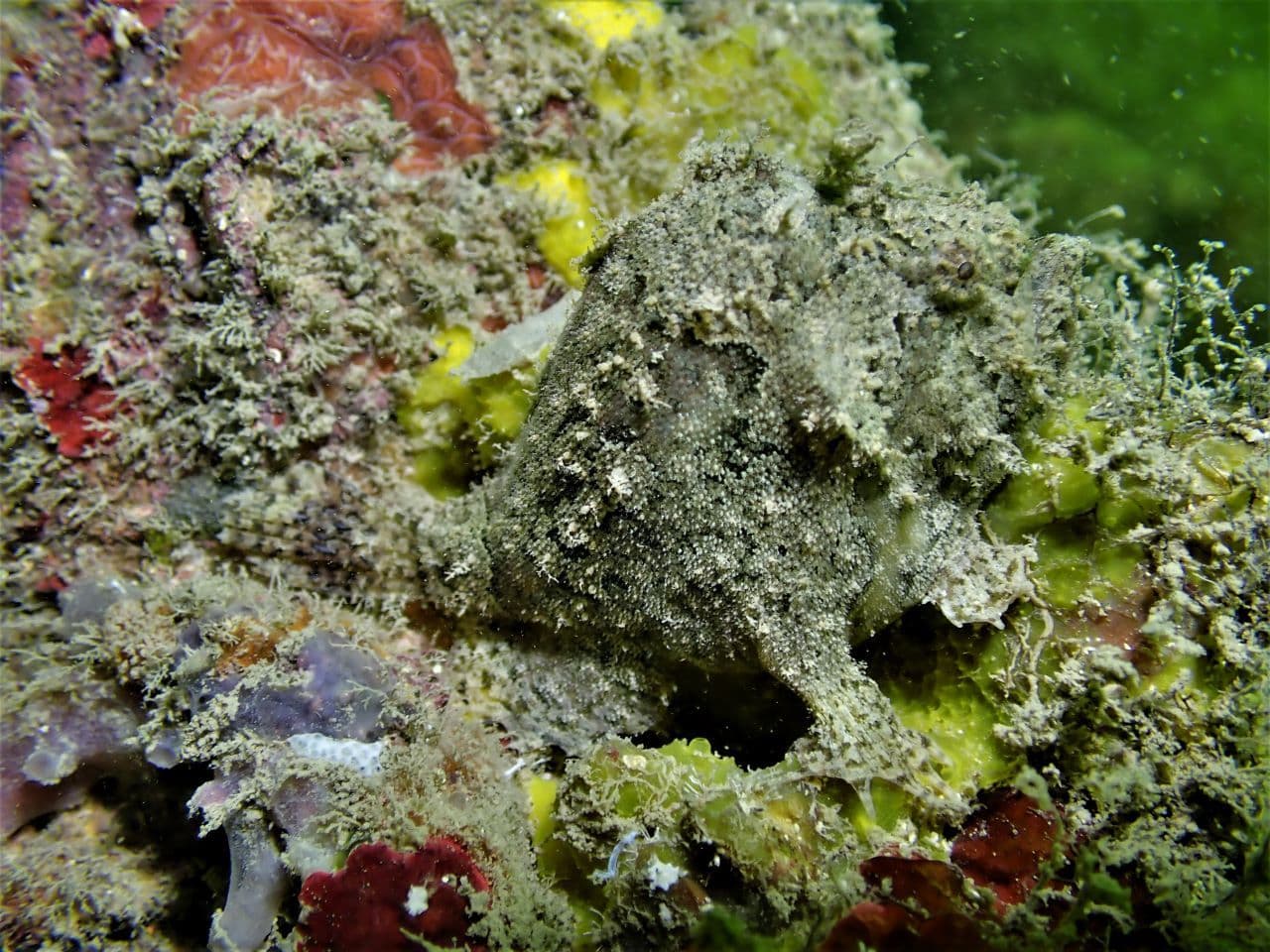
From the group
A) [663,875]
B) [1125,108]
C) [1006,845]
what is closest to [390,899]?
[663,875]

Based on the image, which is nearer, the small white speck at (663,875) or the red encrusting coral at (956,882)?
the red encrusting coral at (956,882)

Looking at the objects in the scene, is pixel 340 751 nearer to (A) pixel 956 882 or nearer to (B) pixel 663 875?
(B) pixel 663 875

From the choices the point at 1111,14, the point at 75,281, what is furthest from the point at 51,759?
the point at 1111,14

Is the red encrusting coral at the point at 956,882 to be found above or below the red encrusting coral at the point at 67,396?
above

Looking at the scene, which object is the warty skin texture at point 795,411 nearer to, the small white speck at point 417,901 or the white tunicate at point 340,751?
the white tunicate at point 340,751

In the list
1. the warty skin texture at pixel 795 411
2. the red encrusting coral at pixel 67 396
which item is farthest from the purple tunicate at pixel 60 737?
the warty skin texture at pixel 795 411

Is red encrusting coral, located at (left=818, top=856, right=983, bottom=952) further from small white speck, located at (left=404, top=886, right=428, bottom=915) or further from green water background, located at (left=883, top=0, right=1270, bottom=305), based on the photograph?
green water background, located at (left=883, top=0, right=1270, bottom=305)
